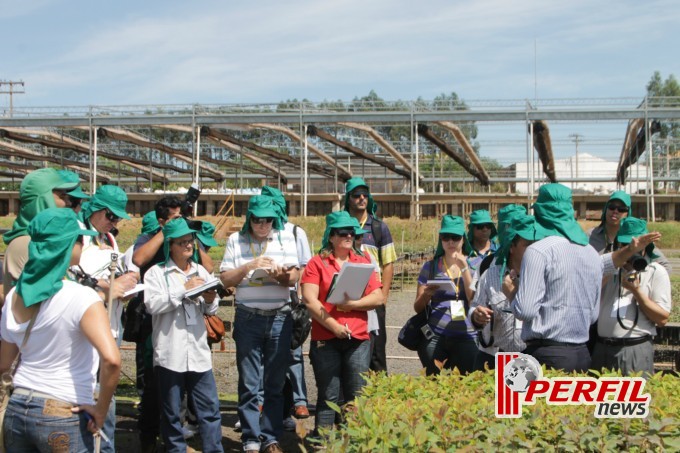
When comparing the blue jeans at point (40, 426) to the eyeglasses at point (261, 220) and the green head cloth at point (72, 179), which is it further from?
the eyeglasses at point (261, 220)

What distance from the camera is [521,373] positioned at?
3.72 metres

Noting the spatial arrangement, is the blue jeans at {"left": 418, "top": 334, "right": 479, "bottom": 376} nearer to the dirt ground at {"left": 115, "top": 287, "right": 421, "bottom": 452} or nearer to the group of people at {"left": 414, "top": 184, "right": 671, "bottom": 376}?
the group of people at {"left": 414, "top": 184, "right": 671, "bottom": 376}

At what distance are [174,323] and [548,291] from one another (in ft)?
8.48

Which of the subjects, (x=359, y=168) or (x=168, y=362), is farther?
(x=359, y=168)

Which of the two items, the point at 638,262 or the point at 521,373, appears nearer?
the point at 521,373

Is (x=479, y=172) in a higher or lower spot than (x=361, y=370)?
higher

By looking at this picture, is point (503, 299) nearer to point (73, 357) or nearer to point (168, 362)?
point (168, 362)

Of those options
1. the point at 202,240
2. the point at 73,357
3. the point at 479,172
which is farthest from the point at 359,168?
the point at 73,357

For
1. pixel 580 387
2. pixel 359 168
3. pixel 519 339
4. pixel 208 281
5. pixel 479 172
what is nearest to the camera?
pixel 580 387

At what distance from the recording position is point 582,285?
4793 millimetres

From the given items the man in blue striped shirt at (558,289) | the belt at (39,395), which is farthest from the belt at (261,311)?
the belt at (39,395)

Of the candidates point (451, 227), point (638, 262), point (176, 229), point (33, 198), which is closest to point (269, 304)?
point (176, 229)

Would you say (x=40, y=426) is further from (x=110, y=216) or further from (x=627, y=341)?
(x=627, y=341)

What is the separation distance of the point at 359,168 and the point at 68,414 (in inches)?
1775
